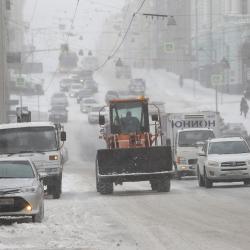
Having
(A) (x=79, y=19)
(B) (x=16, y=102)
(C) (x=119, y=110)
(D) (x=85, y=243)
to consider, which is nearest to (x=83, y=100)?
(B) (x=16, y=102)

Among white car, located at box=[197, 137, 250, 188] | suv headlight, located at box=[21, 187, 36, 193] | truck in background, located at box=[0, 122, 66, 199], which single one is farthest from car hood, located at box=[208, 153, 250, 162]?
suv headlight, located at box=[21, 187, 36, 193]

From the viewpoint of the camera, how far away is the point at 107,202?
26.3m

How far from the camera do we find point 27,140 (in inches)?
1192

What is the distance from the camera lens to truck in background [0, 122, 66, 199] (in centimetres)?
2964

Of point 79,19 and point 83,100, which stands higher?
point 79,19

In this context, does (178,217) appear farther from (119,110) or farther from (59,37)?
(59,37)

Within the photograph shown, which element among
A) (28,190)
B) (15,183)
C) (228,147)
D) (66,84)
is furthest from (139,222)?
(66,84)

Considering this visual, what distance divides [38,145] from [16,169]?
937 centimetres

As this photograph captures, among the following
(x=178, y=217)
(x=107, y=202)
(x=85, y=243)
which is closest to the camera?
(x=85, y=243)

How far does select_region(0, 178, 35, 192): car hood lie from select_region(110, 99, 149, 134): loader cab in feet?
40.7

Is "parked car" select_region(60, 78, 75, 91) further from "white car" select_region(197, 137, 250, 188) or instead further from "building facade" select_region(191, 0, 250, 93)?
"white car" select_region(197, 137, 250, 188)

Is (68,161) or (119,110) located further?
(68,161)

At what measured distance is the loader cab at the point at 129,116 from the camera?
32562 millimetres

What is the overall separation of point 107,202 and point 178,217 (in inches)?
245
